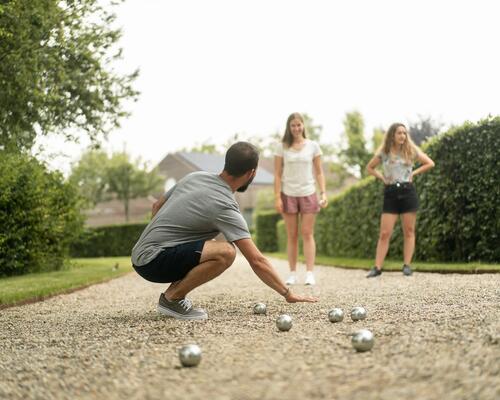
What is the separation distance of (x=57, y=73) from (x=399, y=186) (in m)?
5.16

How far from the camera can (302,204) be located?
7121 millimetres

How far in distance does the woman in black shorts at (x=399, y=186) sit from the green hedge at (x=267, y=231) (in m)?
17.8

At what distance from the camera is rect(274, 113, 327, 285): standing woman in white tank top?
7109 millimetres

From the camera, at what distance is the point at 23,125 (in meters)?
8.55

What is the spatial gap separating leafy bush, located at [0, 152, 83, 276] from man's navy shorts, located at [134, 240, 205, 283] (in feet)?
15.2

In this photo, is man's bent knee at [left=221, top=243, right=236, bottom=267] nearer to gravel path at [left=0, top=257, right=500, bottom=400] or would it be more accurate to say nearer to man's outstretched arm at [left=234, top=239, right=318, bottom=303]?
man's outstretched arm at [left=234, top=239, right=318, bottom=303]

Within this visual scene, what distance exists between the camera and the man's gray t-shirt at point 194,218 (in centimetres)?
393

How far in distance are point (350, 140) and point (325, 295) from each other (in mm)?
30345

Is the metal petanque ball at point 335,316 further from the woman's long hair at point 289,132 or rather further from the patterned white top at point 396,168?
the patterned white top at point 396,168

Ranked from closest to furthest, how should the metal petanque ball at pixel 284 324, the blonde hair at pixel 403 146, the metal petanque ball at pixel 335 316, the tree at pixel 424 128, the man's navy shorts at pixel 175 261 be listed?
1. the metal petanque ball at pixel 284 324
2. the metal petanque ball at pixel 335 316
3. the man's navy shorts at pixel 175 261
4. the blonde hair at pixel 403 146
5. the tree at pixel 424 128

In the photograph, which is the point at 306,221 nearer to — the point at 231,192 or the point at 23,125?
the point at 231,192

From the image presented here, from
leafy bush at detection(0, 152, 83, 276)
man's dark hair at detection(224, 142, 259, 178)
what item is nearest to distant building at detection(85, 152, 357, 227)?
leafy bush at detection(0, 152, 83, 276)

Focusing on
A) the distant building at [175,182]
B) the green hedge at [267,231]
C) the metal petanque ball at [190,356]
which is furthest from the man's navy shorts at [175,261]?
the distant building at [175,182]

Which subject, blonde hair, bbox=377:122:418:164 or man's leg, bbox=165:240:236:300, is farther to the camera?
blonde hair, bbox=377:122:418:164
